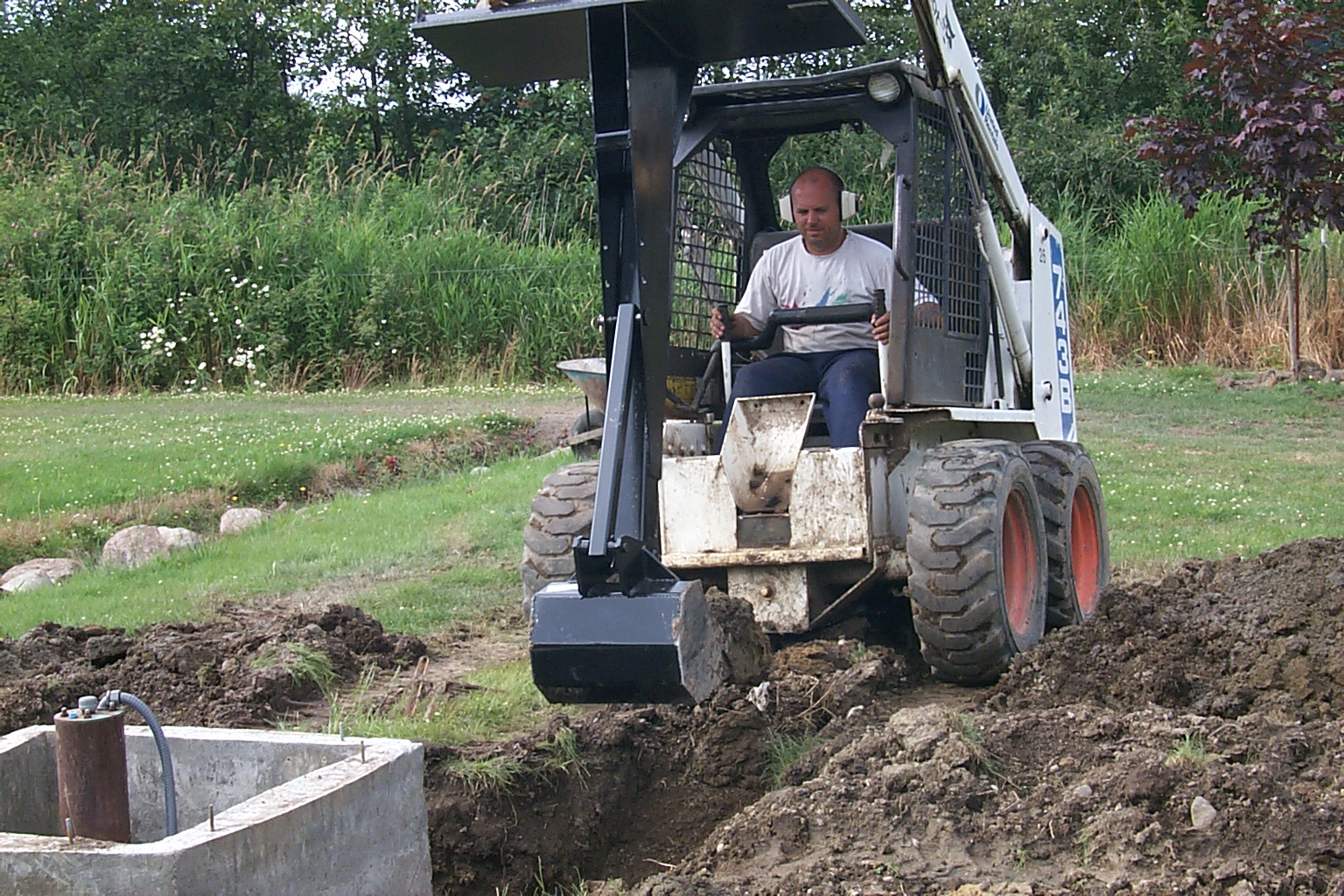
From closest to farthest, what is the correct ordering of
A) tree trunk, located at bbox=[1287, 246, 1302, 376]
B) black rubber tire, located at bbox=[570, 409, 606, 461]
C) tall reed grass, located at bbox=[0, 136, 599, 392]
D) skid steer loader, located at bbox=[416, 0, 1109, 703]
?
skid steer loader, located at bbox=[416, 0, 1109, 703] < black rubber tire, located at bbox=[570, 409, 606, 461] < tree trunk, located at bbox=[1287, 246, 1302, 376] < tall reed grass, located at bbox=[0, 136, 599, 392]

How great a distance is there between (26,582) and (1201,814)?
6393 mm

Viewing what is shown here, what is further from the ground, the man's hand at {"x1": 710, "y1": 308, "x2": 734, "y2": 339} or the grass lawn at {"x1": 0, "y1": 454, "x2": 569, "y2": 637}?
the man's hand at {"x1": 710, "y1": 308, "x2": 734, "y2": 339}

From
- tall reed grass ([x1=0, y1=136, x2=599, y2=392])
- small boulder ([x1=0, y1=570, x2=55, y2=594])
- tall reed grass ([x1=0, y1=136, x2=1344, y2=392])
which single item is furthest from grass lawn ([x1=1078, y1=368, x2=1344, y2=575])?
tall reed grass ([x1=0, y1=136, x2=599, y2=392])

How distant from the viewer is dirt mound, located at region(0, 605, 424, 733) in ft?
17.6

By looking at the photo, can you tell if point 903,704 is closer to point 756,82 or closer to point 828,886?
point 828,886

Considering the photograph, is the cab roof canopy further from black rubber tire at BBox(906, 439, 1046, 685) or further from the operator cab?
black rubber tire at BBox(906, 439, 1046, 685)

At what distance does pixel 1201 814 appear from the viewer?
3.83 metres

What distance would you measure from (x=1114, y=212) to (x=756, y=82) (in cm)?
1638

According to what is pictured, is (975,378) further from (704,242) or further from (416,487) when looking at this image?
(416,487)

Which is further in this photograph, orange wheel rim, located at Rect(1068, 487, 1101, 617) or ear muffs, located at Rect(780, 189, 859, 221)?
orange wheel rim, located at Rect(1068, 487, 1101, 617)

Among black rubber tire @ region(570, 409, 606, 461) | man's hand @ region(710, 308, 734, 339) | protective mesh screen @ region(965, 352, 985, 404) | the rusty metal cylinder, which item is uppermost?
man's hand @ region(710, 308, 734, 339)

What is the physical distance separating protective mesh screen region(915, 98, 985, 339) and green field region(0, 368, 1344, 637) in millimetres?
2315

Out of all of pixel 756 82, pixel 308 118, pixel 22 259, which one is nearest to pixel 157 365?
pixel 22 259

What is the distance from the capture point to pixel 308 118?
26562 millimetres
